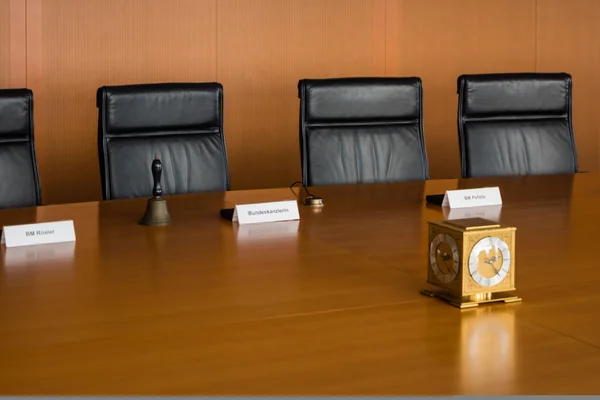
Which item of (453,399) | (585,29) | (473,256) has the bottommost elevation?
(453,399)

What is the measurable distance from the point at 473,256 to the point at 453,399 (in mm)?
552

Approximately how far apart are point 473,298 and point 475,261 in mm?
90

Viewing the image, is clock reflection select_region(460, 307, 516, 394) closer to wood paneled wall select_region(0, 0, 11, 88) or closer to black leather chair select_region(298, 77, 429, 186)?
black leather chair select_region(298, 77, 429, 186)

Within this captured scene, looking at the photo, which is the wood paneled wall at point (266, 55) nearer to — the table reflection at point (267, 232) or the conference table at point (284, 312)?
the conference table at point (284, 312)

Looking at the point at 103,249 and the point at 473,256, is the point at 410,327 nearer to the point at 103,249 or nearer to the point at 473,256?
the point at 473,256

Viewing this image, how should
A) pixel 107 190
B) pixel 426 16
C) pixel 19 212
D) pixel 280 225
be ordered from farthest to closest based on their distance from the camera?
pixel 426 16 → pixel 107 190 → pixel 19 212 → pixel 280 225

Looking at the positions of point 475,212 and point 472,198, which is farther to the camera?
point 472,198

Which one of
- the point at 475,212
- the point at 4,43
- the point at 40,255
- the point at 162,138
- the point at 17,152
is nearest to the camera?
the point at 40,255

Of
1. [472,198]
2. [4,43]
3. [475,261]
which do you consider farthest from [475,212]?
[4,43]

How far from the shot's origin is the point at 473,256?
2.07 meters

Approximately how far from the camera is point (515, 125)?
180 inches

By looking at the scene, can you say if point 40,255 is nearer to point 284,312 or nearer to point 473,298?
point 284,312

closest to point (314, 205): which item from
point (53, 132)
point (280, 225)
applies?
point (280, 225)

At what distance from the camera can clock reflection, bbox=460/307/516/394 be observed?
1632 millimetres
